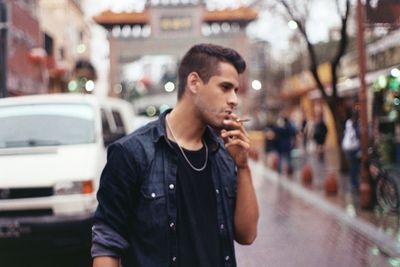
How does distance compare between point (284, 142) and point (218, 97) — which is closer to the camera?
point (218, 97)

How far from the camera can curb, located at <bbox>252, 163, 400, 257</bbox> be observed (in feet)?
27.8

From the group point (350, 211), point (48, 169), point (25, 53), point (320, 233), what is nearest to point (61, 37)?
point (25, 53)

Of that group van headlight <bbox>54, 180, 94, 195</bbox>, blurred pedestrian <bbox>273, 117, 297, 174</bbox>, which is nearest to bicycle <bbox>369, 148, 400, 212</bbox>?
van headlight <bbox>54, 180, 94, 195</bbox>

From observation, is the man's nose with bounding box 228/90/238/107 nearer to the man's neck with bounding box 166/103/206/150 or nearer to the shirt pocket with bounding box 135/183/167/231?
the man's neck with bounding box 166/103/206/150

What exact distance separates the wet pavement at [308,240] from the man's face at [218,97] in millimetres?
5234

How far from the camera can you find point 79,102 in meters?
8.70

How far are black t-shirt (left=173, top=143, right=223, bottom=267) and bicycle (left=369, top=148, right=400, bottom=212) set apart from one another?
28.6 feet

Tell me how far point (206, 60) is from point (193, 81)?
103 millimetres

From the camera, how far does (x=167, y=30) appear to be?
40656mm

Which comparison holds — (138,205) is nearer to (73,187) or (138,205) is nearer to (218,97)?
(218,97)

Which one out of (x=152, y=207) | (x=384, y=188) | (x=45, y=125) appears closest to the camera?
(x=152, y=207)

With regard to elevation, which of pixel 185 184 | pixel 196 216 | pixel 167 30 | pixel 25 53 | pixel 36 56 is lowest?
pixel 196 216

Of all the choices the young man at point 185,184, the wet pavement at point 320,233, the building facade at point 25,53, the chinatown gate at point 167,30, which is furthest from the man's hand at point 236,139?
the chinatown gate at point 167,30

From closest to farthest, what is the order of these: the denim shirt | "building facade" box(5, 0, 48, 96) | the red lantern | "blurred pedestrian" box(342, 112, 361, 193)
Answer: the denim shirt
"blurred pedestrian" box(342, 112, 361, 193)
"building facade" box(5, 0, 48, 96)
the red lantern
